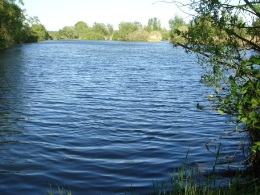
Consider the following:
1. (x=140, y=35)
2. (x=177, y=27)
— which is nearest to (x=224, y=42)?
(x=177, y=27)

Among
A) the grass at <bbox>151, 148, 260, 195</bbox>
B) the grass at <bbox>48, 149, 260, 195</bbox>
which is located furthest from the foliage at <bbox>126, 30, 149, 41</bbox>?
the grass at <bbox>151, 148, 260, 195</bbox>

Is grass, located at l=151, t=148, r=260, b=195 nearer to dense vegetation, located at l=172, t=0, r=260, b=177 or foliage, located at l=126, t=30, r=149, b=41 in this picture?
dense vegetation, located at l=172, t=0, r=260, b=177

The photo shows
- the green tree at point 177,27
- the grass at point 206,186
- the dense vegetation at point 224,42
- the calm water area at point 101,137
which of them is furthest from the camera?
the calm water area at point 101,137

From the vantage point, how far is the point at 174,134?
1400cm

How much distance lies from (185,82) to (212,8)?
22131 millimetres

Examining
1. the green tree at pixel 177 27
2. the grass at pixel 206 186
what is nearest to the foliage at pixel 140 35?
the green tree at pixel 177 27

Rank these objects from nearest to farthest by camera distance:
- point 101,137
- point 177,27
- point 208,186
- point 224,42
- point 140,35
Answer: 1. point 208,186
2. point 224,42
3. point 177,27
4. point 101,137
5. point 140,35

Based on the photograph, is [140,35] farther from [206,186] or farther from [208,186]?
[206,186]

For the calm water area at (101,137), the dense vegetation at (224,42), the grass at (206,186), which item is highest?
the dense vegetation at (224,42)

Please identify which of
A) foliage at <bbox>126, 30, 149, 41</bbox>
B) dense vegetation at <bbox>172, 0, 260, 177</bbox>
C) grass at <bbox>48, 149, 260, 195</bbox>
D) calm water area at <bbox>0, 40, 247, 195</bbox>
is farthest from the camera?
foliage at <bbox>126, 30, 149, 41</bbox>

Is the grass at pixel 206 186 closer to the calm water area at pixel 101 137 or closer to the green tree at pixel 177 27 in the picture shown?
the calm water area at pixel 101 137

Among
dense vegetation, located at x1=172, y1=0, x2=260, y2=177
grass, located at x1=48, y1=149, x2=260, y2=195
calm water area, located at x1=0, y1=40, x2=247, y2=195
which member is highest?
dense vegetation, located at x1=172, y1=0, x2=260, y2=177

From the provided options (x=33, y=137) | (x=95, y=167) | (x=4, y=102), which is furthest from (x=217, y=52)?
(x=4, y=102)

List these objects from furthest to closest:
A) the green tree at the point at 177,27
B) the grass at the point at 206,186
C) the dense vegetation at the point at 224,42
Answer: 1. the green tree at the point at 177,27
2. the dense vegetation at the point at 224,42
3. the grass at the point at 206,186
